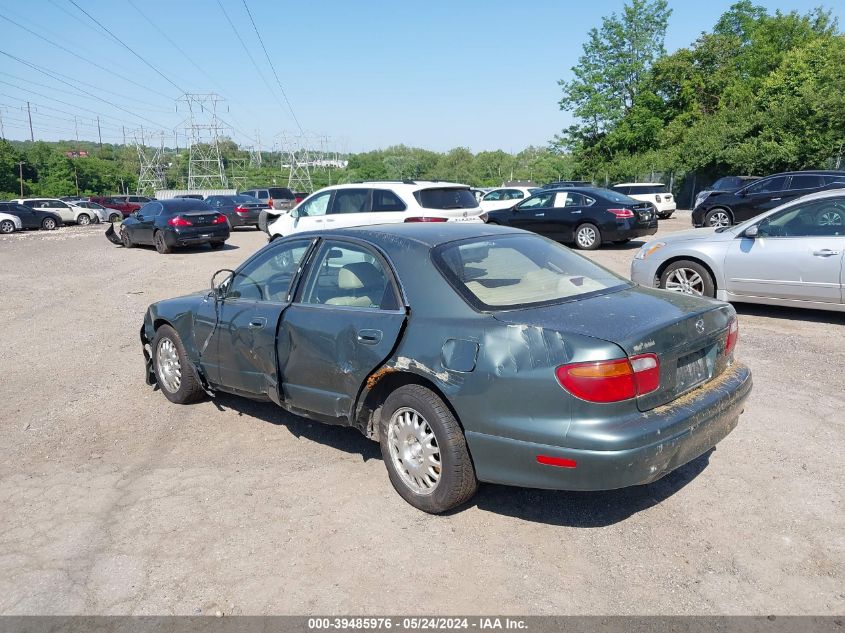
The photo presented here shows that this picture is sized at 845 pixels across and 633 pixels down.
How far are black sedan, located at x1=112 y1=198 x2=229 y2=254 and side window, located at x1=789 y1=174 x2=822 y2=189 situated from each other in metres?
15.9

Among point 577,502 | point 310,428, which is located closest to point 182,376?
point 310,428

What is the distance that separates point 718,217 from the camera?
2020cm

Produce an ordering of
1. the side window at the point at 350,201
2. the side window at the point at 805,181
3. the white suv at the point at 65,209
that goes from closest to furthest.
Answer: the side window at the point at 350,201
the side window at the point at 805,181
the white suv at the point at 65,209

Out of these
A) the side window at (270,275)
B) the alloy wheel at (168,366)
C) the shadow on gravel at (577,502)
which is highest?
the side window at (270,275)

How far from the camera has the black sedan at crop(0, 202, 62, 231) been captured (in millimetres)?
32688

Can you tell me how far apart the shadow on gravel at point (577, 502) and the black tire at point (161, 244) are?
16.8 m

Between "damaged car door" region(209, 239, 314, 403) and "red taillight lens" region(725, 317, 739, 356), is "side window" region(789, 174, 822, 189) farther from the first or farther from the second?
"damaged car door" region(209, 239, 314, 403)

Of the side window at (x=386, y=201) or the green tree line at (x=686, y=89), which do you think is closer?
the side window at (x=386, y=201)

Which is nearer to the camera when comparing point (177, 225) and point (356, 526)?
point (356, 526)

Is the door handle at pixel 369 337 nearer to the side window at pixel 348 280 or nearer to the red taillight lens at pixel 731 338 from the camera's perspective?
the side window at pixel 348 280

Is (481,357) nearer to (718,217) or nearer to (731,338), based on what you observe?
(731,338)

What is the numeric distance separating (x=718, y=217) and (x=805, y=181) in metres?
2.42

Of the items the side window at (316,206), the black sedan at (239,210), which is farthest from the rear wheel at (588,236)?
the black sedan at (239,210)

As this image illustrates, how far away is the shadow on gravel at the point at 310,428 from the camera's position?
193 inches
